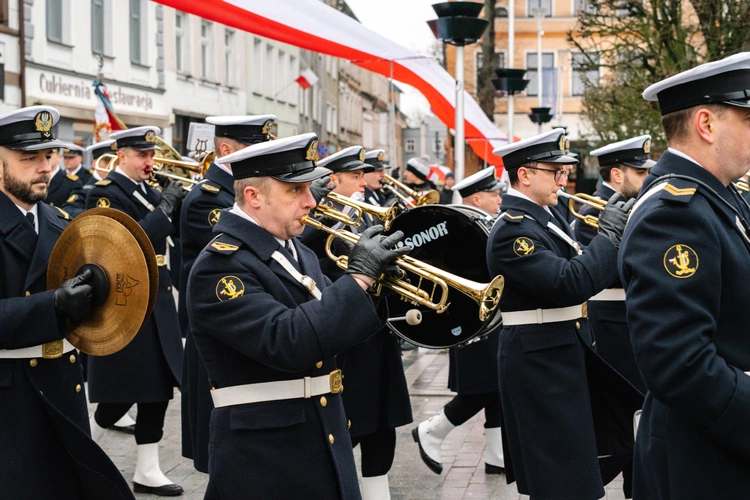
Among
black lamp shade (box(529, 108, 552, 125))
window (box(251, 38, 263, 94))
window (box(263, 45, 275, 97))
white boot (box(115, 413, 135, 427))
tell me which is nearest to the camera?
white boot (box(115, 413, 135, 427))

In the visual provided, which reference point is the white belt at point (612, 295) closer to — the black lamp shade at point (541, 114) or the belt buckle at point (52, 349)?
the belt buckle at point (52, 349)

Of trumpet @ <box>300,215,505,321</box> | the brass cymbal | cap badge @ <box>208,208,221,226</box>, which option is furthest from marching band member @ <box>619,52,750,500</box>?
cap badge @ <box>208,208,221,226</box>

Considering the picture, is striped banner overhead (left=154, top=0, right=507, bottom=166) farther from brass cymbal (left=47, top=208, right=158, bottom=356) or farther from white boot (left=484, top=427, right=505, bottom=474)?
white boot (left=484, top=427, right=505, bottom=474)

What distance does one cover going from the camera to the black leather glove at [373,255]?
371cm

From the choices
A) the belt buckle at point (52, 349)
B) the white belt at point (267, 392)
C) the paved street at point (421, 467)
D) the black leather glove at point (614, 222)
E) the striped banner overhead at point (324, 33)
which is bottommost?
the paved street at point (421, 467)

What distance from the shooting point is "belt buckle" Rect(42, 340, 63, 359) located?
4.66 meters

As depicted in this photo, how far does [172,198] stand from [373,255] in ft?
13.3

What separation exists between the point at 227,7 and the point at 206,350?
4.43 m

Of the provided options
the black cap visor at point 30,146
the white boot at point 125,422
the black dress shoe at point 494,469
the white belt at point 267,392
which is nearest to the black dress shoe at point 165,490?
the white boot at point 125,422

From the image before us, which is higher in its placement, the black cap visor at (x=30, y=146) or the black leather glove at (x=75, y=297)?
the black cap visor at (x=30, y=146)

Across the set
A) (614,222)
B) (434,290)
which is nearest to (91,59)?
(614,222)

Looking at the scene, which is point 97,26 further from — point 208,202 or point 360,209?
point 360,209

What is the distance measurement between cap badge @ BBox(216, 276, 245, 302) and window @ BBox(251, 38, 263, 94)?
35851 millimetres

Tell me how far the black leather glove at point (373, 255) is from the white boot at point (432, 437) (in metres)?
4.03
